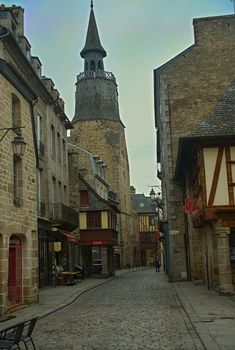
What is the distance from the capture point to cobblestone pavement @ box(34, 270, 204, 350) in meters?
8.77

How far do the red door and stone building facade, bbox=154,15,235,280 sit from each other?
12774 millimetres

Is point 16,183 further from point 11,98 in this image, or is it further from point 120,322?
point 120,322

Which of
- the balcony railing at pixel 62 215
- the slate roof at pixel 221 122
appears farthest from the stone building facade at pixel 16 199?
the balcony railing at pixel 62 215

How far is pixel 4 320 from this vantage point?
12.4 m

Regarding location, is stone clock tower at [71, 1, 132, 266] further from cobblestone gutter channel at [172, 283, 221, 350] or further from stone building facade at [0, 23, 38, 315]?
cobblestone gutter channel at [172, 283, 221, 350]

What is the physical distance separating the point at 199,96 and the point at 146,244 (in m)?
49.5

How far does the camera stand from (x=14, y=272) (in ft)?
49.5

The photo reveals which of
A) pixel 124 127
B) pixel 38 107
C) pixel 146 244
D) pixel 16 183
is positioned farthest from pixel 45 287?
pixel 146 244

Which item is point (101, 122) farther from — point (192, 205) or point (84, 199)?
point (192, 205)

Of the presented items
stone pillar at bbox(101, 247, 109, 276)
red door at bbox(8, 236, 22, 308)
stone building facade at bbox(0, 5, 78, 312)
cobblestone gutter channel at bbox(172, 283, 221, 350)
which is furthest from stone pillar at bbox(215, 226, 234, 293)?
stone pillar at bbox(101, 247, 109, 276)

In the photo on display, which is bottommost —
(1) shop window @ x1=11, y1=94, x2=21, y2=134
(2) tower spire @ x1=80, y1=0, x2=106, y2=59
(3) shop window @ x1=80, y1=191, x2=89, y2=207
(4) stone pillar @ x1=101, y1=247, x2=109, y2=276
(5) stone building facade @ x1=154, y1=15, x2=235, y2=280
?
(4) stone pillar @ x1=101, y1=247, x2=109, y2=276

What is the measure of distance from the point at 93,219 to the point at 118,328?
25269mm

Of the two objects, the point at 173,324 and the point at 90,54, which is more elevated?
the point at 90,54

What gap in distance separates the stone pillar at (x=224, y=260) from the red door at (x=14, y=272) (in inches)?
249
